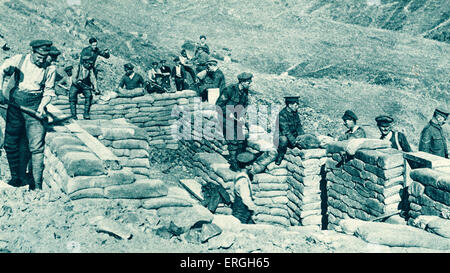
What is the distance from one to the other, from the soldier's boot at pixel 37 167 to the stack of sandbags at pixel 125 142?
38.4 inches

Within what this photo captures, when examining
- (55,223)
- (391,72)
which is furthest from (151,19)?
(55,223)

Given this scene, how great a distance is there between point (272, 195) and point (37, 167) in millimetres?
3700

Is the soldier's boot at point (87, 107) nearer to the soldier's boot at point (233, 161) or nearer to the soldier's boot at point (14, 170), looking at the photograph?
the soldier's boot at point (233, 161)

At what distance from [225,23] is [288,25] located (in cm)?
388

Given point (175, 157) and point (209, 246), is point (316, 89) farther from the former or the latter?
point (209, 246)

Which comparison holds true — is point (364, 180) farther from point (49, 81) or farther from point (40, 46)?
point (40, 46)

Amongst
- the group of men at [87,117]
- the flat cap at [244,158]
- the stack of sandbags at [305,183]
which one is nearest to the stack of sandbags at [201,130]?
the group of men at [87,117]

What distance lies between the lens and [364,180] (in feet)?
16.9

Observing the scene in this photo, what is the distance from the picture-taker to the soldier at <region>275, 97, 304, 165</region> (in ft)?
19.9

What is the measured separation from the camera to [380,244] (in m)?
3.49

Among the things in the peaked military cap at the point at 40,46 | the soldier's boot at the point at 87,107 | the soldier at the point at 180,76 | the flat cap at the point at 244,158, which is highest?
the soldier at the point at 180,76

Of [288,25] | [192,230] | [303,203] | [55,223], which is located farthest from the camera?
[288,25]

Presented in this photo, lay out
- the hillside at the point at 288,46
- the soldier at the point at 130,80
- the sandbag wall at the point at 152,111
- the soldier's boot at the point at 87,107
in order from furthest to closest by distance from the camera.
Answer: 1. the hillside at the point at 288,46
2. the soldier at the point at 130,80
3. the sandbag wall at the point at 152,111
4. the soldier's boot at the point at 87,107

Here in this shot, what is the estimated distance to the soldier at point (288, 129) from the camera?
239 inches
